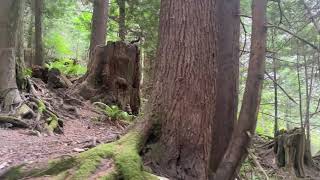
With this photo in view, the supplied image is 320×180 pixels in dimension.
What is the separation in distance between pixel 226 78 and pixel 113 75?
14.6 ft

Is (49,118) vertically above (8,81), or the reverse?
(8,81)

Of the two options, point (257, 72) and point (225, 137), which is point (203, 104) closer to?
point (257, 72)

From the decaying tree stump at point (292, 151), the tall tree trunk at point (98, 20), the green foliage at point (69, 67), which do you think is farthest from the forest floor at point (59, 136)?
the decaying tree stump at point (292, 151)

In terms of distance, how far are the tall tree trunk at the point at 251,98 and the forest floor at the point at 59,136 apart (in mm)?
1744

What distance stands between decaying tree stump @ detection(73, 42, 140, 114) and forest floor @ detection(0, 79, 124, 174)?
1.75ft

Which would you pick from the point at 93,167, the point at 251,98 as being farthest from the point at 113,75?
the point at 93,167

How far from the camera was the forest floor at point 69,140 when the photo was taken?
5664 mm

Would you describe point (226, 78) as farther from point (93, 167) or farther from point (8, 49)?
point (8, 49)

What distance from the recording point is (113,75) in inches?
422

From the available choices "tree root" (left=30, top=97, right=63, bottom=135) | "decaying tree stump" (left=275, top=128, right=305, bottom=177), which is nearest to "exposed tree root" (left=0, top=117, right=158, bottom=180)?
"tree root" (left=30, top=97, right=63, bottom=135)

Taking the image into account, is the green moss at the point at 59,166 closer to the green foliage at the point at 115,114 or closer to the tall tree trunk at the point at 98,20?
the green foliage at the point at 115,114

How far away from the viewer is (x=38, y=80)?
1095cm

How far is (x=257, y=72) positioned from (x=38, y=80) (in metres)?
6.78

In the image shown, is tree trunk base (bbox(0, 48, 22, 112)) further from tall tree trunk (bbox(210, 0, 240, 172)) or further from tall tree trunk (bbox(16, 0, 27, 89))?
tall tree trunk (bbox(210, 0, 240, 172))
